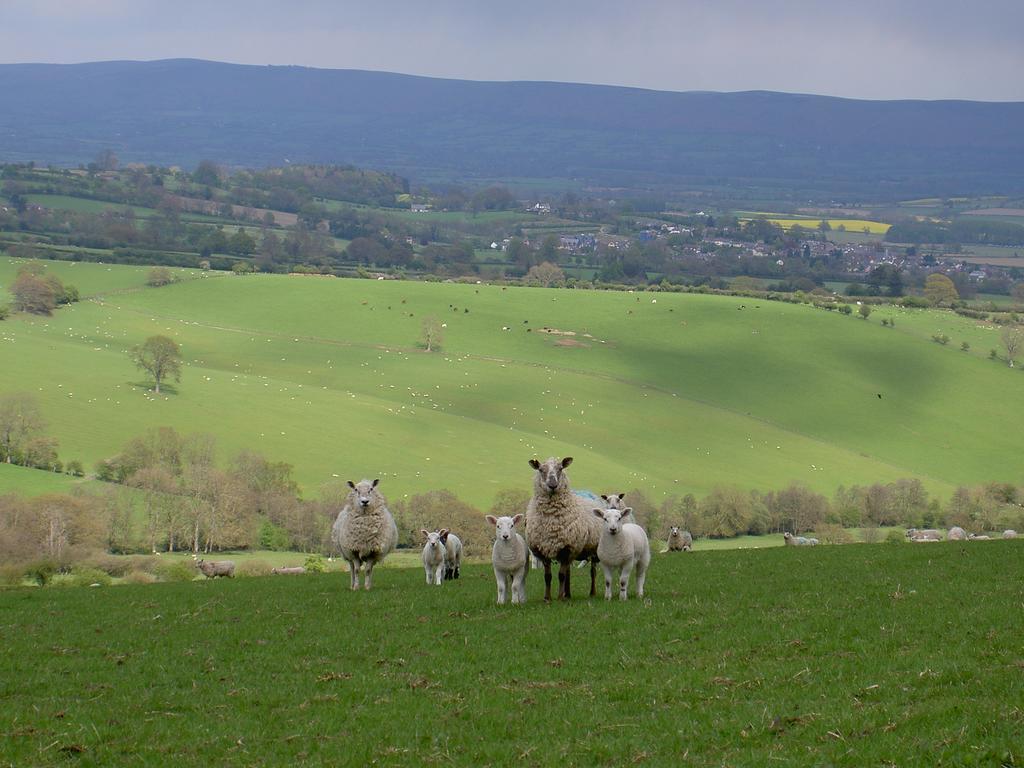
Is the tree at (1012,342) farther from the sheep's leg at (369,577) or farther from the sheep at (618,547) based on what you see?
the sheep at (618,547)

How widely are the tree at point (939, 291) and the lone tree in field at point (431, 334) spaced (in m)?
60.2

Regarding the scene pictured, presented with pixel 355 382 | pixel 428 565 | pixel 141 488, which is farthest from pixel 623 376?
pixel 428 565

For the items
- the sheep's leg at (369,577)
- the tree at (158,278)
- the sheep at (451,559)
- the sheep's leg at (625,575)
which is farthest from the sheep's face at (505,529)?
the tree at (158,278)

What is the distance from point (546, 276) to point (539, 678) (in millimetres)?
144917

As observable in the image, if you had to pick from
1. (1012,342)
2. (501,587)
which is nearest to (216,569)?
(501,587)

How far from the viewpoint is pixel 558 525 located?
772 inches

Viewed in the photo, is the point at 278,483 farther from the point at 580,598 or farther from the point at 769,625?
the point at 769,625

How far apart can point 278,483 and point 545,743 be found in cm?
5959

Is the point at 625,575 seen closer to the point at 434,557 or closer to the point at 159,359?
the point at 434,557

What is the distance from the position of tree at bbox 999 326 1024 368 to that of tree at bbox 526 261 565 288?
185ft

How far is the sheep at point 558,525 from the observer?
1956cm

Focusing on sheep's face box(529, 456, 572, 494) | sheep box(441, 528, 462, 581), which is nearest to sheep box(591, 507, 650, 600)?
sheep's face box(529, 456, 572, 494)

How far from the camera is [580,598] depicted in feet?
64.3

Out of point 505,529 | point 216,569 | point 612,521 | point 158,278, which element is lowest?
point 158,278
